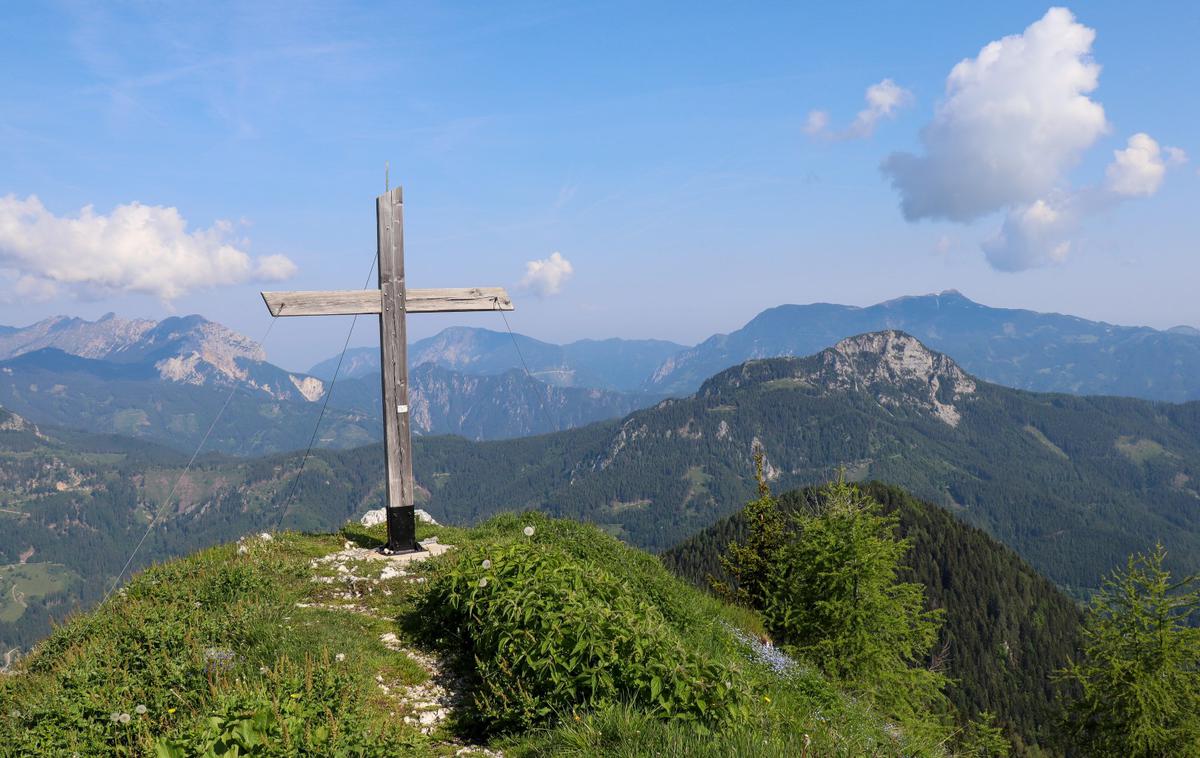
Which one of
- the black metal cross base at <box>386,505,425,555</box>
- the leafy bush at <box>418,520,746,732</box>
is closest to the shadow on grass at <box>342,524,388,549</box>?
the black metal cross base at <box>386,505,425,555</box>

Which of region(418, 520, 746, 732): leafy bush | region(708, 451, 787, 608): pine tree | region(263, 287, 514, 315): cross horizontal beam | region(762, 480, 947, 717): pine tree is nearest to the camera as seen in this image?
region(418, 520, 746, 732): leafy bush

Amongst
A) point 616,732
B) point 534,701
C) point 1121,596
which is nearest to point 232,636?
point 534,701

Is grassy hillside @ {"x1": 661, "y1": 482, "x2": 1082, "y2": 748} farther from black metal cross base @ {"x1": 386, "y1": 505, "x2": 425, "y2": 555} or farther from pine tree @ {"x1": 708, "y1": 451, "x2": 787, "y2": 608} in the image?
black metal cross base @ {"x1": 386, "y1": 505, "x2": 425, "y2": 555}

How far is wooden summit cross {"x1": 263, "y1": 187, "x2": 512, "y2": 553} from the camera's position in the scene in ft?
48.5

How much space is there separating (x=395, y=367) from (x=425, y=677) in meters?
8.04

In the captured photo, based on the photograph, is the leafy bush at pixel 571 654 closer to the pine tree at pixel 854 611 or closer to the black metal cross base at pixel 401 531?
the black metal cross base at pixel 401 531

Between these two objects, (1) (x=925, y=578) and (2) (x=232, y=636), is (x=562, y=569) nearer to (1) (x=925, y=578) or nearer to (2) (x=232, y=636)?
(2) (x=232, y=636)

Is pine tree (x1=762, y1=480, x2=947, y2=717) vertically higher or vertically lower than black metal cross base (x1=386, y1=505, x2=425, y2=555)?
lower

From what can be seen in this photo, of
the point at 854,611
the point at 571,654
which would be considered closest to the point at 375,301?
the point at 571,654

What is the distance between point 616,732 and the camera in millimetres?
5887

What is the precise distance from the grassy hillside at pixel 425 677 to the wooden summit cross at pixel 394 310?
3.41m

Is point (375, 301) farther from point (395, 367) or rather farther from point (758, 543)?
point (758, 543)

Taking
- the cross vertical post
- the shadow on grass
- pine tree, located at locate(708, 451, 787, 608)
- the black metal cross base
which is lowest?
pine tree, located at locate(708, 451, 787, 608)

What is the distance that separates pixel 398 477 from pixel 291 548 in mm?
2683
